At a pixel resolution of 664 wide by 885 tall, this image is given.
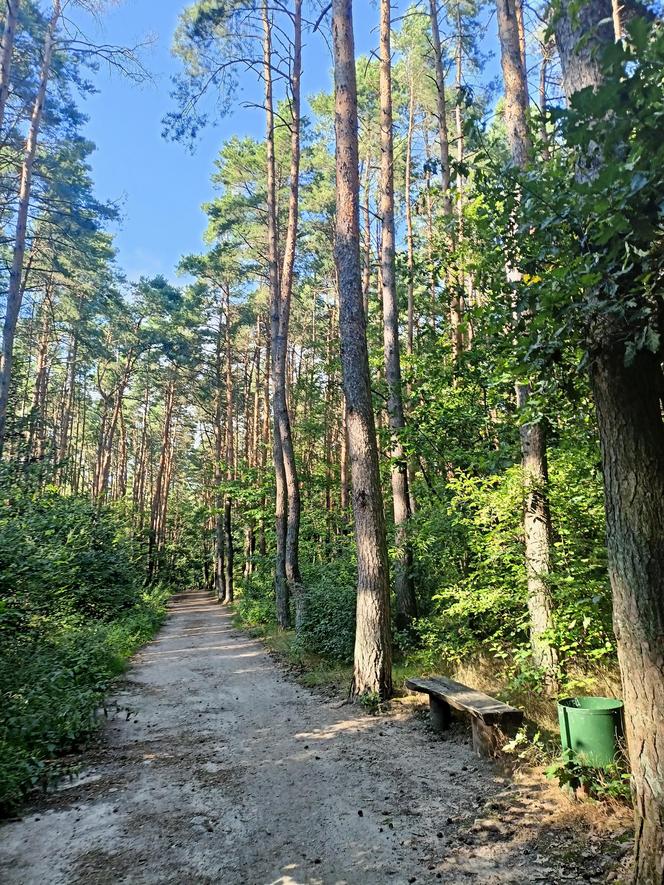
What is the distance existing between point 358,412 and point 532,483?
230cm

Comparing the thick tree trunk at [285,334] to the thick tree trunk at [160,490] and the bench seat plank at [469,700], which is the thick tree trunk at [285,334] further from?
the thick tree trunk at [160,490]

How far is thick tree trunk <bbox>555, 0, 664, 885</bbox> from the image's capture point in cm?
261

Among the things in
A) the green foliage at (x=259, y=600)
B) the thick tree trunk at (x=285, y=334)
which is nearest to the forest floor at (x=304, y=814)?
the thick tree trunk at (x=285, y=334)

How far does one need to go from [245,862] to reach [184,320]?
23.2 metres

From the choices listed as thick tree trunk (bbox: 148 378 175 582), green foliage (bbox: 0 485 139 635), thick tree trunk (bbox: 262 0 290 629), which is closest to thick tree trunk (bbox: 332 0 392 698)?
green foliage (bbox: 0 485 139 635)

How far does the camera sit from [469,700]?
4871 mm

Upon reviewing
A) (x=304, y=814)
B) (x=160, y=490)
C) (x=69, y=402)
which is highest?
(x=69, y=402)

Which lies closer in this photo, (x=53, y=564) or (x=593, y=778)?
(x=593, y=778)

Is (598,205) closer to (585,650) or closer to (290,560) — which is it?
(585,650)

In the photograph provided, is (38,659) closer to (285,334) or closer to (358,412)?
(358,412)

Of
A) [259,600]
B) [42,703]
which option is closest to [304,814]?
[42,703]

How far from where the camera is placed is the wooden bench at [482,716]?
177 inches

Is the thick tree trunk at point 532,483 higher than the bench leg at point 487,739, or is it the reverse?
the thick tree trunk at point 532,483

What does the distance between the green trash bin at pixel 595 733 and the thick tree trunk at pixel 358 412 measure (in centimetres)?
299
